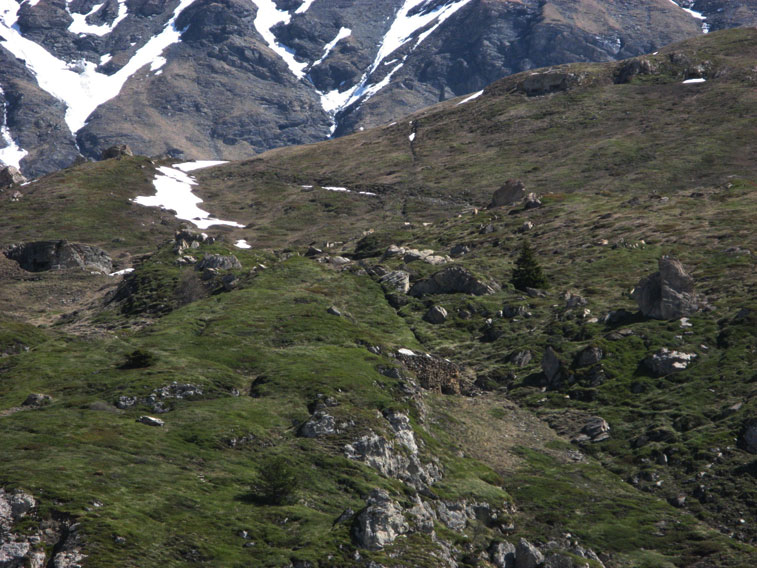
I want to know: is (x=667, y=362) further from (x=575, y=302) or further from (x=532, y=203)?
(x=532, y=203)

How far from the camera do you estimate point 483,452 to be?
50.9 metres

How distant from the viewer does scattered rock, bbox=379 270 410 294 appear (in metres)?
87.8

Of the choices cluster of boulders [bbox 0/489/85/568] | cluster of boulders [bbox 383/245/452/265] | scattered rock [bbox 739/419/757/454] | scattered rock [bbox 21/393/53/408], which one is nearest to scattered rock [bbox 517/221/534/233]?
cluster of boulders [bbox 383/245/452/265]

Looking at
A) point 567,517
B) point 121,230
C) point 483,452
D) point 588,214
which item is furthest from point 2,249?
point 567,517

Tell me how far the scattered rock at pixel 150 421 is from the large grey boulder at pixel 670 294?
155 feet

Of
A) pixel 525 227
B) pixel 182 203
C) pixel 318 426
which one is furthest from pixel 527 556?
pixel 182 203

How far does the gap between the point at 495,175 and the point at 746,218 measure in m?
94.1

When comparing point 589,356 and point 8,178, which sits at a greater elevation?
point 589,356

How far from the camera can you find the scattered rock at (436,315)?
78.4 m

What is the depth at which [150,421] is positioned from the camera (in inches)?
1532

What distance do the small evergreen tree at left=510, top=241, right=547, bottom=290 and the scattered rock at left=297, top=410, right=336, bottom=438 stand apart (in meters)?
46.8

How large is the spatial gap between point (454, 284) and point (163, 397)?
48.1 metres

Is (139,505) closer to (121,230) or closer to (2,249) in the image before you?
(2,249)

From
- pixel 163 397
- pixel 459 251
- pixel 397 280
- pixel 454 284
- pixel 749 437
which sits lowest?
pixel 459 251
